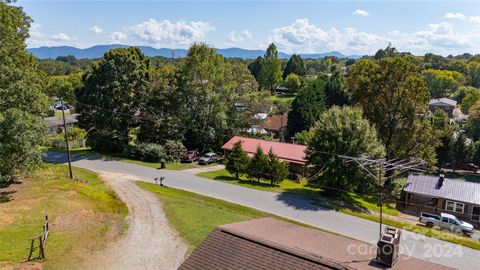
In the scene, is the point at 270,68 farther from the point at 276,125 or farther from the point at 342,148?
the point at 342,148

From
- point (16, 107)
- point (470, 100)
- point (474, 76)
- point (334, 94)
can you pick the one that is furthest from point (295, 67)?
point (16, 107)

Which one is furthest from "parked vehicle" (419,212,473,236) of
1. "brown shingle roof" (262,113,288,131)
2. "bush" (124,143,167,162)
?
"brown shingle roof" (262,113,288,131)

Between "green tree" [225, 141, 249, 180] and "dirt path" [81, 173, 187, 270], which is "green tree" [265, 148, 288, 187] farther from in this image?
"dirt path" [81, 173, 187, 270]

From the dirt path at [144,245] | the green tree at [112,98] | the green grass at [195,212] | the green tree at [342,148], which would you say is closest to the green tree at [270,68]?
the green tree at [112,98]

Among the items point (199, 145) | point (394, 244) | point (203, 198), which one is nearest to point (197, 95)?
point (199, 145)

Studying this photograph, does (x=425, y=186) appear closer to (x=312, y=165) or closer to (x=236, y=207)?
(x=312, y=165)
